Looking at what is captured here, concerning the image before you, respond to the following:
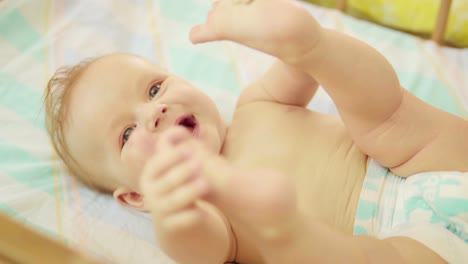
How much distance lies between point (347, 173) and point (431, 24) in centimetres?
52

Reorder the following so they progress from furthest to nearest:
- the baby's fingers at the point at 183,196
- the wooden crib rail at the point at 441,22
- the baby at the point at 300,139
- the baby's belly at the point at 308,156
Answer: the wooden crib rail at the point at 441,22, the baby's belly at the point at 308,156, the baby at the point at 300,139, the baby's fingers at the point at 183,196

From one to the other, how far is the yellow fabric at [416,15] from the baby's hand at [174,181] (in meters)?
0.84

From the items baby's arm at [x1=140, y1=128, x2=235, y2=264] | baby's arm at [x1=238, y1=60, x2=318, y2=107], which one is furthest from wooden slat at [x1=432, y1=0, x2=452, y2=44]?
baby's arm at [x1=140, y1=128, x2=235, y2=264]

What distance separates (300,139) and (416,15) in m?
0.51

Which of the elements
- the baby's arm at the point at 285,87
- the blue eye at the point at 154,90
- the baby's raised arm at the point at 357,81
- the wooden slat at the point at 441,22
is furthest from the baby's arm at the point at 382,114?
the wooden slat at the point at 441,22

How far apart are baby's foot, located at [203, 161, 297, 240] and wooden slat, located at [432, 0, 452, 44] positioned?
2.36 feet

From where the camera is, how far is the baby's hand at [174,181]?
500 millimetres

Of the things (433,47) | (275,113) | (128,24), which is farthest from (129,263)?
(433,47)

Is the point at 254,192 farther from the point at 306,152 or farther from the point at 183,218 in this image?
the point at 306,152

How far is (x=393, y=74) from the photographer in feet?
2.63

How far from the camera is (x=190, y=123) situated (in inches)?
33.2

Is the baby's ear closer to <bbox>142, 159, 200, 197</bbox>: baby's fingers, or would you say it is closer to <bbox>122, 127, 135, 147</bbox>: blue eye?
<bbox>122, 127, 135, 147</bbox>: blue eye

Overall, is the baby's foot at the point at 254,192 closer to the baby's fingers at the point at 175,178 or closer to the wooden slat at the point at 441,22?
the baby's fingers at the point at 175,178

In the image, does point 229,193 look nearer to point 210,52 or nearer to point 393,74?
point 393,74
